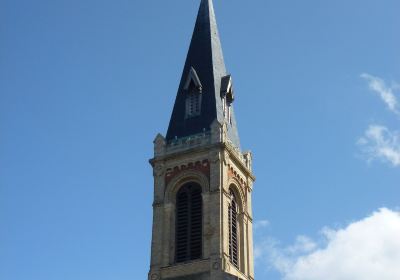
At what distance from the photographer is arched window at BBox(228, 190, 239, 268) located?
142 ft

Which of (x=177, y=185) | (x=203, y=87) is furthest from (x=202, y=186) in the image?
(x=203, y=87)

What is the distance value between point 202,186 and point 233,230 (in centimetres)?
313

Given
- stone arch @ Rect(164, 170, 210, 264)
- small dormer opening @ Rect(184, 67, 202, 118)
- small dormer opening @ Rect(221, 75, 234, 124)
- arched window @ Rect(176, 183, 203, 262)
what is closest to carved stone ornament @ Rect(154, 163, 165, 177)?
stone arch @ Rect(164, 170, 210, 264)

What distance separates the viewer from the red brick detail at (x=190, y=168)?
44.8 meters

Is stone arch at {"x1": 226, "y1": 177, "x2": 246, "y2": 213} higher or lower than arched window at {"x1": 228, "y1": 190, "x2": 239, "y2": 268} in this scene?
higher

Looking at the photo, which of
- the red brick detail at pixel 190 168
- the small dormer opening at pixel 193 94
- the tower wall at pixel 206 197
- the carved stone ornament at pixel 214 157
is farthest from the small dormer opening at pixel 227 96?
the red brick detail at pixel 190 168

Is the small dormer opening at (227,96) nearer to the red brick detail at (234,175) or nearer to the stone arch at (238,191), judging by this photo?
the red brick detail at (234,175)

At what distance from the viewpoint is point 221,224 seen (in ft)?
139

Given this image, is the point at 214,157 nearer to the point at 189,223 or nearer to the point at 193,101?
the point at 189,223

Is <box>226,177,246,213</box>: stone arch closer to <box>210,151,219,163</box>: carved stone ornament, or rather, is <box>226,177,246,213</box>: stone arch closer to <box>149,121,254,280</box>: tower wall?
<box>149,121,254,280</box>: tower wall

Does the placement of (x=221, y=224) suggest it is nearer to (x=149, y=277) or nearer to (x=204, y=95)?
(x=149, y=277)

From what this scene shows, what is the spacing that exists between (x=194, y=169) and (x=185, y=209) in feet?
8.11

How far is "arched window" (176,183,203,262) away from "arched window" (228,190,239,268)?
1867 mm

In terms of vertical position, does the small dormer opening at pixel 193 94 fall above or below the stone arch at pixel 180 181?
above
